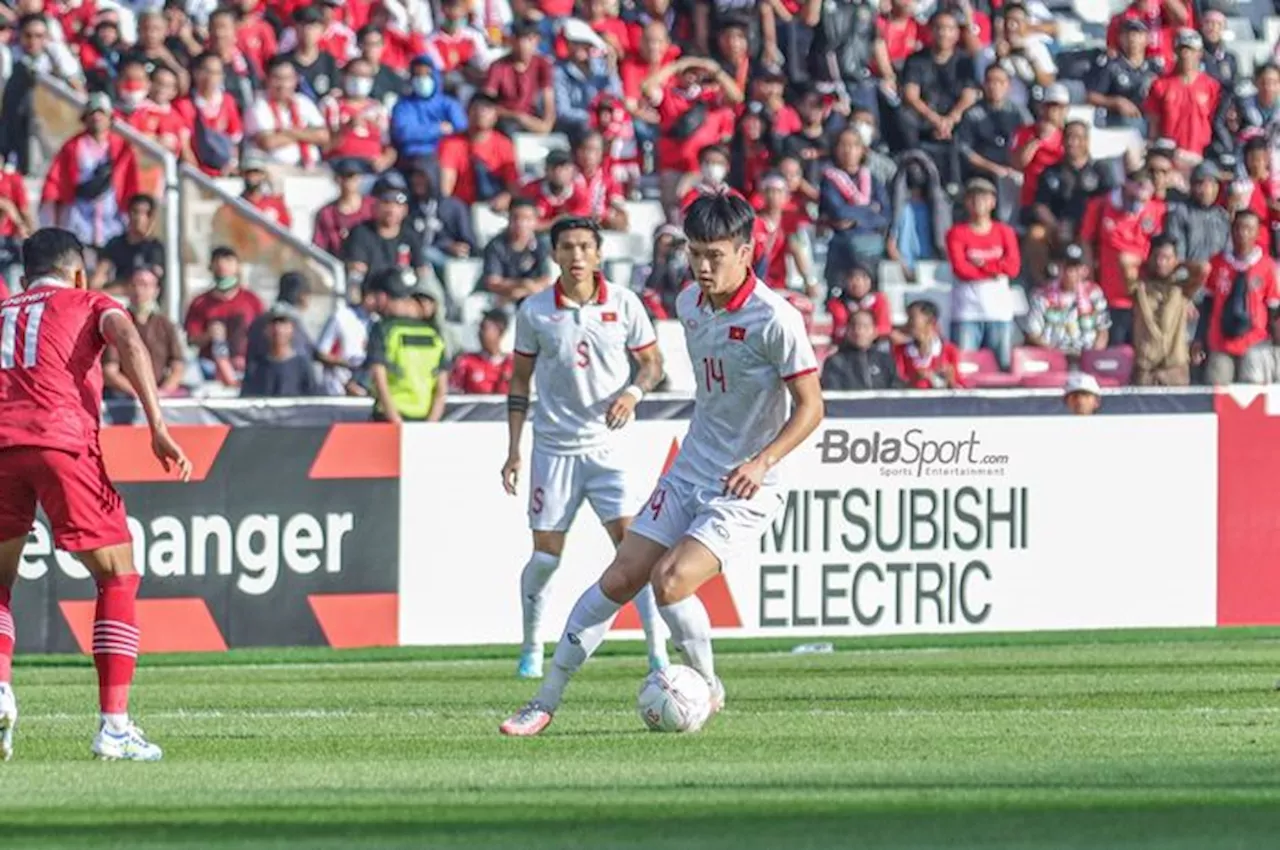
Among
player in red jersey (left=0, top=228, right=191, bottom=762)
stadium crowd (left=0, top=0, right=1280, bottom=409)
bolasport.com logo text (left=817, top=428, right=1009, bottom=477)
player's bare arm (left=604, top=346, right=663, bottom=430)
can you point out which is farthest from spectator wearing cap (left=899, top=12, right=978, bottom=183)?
player in red jersey (left=0, top=228, right=191, bottom=762)

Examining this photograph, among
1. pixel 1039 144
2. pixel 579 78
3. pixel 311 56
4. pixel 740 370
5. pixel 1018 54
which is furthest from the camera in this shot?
pixel 1018 54

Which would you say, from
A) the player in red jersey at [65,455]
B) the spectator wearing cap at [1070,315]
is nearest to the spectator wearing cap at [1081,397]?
the spectator wearing cap at [1070,315]

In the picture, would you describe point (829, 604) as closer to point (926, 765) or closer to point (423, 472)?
Result: point (423, 472)

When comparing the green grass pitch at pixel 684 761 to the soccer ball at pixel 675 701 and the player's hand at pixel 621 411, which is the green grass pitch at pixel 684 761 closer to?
the soccer ball at pixel 675 701

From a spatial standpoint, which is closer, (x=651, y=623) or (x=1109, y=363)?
(x=651, y=623)

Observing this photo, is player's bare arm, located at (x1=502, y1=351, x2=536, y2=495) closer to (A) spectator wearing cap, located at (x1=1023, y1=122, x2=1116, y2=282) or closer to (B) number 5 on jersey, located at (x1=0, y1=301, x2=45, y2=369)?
(B) number 5 on jersey, located at (x1=0, y1=301, x2=45, y2=369)

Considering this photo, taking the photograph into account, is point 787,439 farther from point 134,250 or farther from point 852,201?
point 852,201

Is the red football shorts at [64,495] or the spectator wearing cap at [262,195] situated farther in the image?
the spectator wearing cap at [262,195]

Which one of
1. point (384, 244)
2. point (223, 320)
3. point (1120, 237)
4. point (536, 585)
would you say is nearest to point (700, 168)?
point (384, 244)

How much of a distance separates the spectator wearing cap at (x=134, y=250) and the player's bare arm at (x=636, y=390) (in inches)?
270

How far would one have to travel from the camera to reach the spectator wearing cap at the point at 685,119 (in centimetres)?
2481

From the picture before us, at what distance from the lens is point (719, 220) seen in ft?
35.7

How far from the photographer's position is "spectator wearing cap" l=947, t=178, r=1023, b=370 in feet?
78.5

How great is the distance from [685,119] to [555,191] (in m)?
1.87
